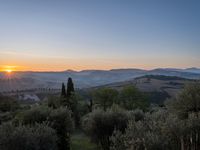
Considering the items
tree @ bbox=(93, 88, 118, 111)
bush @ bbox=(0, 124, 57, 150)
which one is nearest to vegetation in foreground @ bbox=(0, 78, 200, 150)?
bush @ bbox=(0, 124, 57, 150)

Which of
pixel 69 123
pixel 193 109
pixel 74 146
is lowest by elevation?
pixel 74 146

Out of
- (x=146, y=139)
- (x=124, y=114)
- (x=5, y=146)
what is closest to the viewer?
(x=146, y=139)

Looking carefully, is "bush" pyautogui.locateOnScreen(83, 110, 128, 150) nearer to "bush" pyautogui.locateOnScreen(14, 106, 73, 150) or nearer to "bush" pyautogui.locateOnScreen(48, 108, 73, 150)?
"bush" pyautogui.locateOnScreen(14, 106, 73, 150)

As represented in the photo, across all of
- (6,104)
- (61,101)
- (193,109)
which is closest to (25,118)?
(193,109)

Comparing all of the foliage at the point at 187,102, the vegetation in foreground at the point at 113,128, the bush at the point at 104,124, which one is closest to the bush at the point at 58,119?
the vegetation in foreground at the point at 113,128

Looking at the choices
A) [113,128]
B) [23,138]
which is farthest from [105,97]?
[23,138]

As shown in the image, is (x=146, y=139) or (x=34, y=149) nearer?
(x=146, y=139)

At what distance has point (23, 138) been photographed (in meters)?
21.9

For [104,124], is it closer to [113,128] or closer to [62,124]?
[113,128]

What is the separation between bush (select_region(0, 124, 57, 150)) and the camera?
838 inches

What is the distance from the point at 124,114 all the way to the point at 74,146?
11.4 meters

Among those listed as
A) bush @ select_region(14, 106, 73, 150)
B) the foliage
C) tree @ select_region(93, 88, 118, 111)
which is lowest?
tree @ select_region(93, 88, 118, 111)

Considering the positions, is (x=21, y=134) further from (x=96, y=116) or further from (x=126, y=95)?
(x=126, y=95)

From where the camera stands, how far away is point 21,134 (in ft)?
72.3
